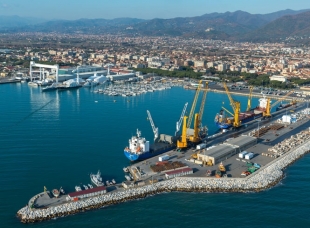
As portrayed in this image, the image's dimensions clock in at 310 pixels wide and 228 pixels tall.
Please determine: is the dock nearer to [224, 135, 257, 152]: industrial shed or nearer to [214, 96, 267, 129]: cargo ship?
[224, 135, 257, 152]: industrial shed

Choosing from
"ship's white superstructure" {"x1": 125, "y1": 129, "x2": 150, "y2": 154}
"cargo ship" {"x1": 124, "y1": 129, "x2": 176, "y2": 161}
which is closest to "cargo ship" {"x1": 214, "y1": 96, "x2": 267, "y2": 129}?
"cargo ship" {"x1": 124, "y1": 129, "x2": 176, "y2": 161}

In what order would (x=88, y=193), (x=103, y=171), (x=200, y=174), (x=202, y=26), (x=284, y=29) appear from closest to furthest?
(x=88, y=193) < (x=200, y=174) < (x=103, y=171) < (x=284, y=29) < (x=202, y=26)

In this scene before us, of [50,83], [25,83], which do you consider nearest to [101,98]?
[50,83]

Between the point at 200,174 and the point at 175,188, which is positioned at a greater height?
the point at 200,174

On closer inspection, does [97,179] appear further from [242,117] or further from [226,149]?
[242,117]

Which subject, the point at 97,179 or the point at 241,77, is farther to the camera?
the point at 241,77

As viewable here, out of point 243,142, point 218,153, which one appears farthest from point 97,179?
point 243,142

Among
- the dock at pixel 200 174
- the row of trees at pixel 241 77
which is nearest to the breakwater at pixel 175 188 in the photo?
the dock at pixel 200 174

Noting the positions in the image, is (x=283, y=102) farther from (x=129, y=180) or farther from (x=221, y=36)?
(x=221, y=36)
